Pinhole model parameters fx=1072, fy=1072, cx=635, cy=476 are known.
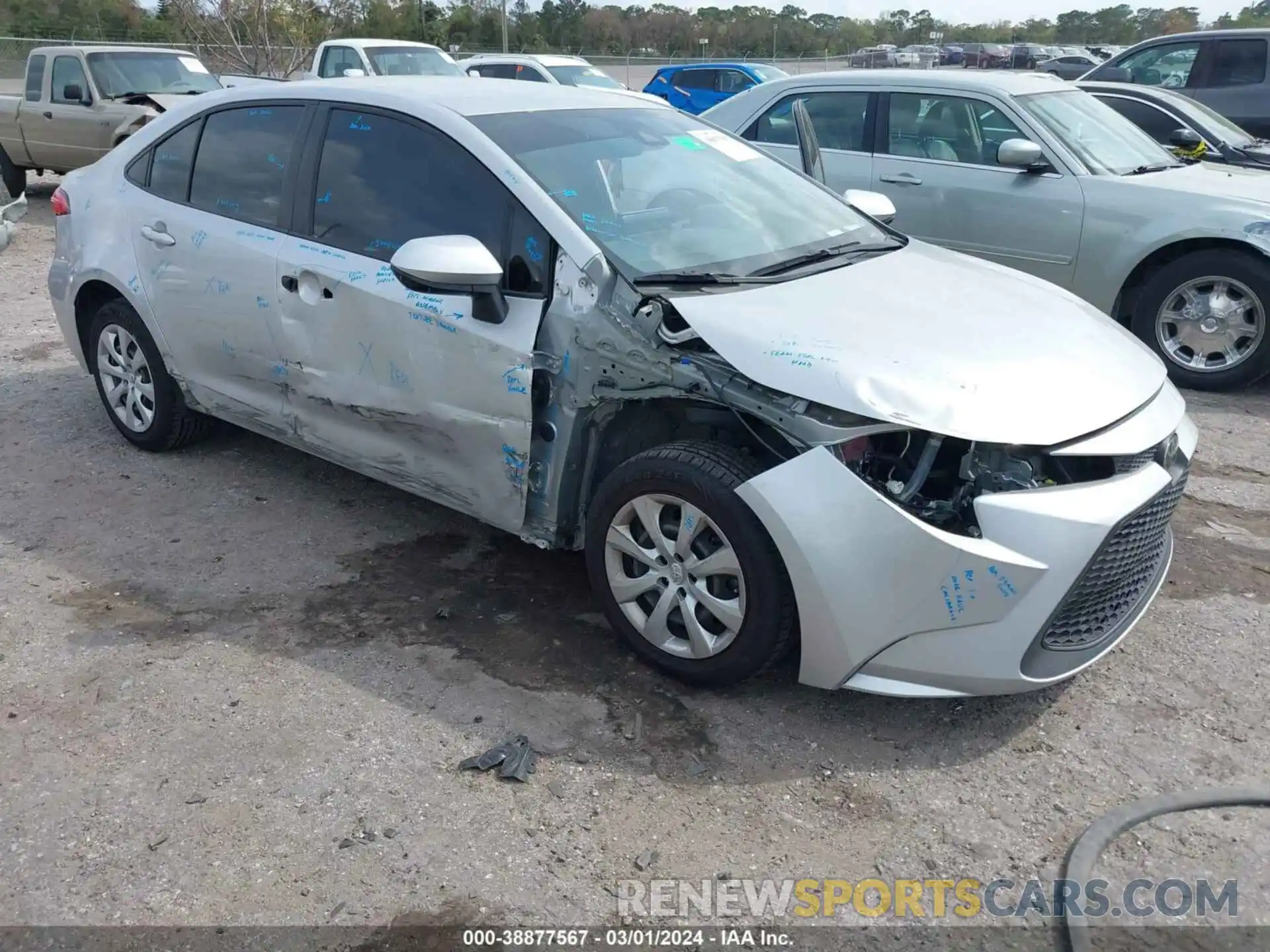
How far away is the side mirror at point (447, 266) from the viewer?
3.31 meters

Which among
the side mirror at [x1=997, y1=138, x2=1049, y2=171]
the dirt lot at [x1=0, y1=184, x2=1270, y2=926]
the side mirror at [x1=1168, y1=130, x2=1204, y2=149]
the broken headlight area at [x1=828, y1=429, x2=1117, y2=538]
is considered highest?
the side mirror at [x1=1168, y1=130, x2=1204, y2=149]

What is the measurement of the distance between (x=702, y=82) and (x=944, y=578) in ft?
67.0

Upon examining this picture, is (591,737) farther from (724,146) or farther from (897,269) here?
(724,146)

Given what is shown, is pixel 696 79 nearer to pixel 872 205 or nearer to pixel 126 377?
pixel 872 205

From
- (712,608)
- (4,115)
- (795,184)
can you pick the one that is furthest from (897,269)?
(4,115)

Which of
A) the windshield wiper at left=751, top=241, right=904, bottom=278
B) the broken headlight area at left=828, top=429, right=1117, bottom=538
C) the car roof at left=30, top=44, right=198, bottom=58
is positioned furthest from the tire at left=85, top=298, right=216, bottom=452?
the car roof at left=30, top=44, right=198, bottom=58

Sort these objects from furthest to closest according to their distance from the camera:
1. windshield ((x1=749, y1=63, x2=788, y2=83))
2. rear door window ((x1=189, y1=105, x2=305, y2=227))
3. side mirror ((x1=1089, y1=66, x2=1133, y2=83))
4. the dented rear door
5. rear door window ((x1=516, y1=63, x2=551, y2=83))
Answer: windshield ((x1=749, y1=63, x2=788, y2=83)) → rear door window ((x1=516, y1=63, x2=551, y2=83)) → side mirror ((x1=1089, y1=66, x2=1133, y2=83)) → rear door window ((x1=189, y1=105, x2=305, y2=227)) → the dented rear door

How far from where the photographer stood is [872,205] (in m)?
4.71

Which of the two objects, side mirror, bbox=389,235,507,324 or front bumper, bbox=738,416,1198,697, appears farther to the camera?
side mirror, bbox=389,235,507,324

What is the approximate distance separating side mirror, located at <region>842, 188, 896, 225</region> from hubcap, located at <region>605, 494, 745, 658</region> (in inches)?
77.9

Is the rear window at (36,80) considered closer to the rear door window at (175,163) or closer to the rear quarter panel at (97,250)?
the rear quarter panel at (97,250)

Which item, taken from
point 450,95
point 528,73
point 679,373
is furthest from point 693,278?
point 528,73

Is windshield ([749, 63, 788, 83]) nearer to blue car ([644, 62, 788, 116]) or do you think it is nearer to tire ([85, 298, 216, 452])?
blue car ([644, 62, 788, 116])

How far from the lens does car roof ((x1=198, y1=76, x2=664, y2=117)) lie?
3975 millimetres
